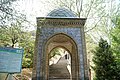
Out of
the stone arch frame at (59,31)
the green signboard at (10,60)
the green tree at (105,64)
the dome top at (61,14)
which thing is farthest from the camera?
the dome top at (61,14)

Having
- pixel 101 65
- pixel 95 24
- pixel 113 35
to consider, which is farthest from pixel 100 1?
pixel 101 65

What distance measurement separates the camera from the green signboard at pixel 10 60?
5.24 metres

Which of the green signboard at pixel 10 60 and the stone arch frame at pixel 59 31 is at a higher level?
the stone arch frame at pixel 59 31

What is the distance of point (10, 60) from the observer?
5352 mm

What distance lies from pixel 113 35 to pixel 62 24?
4.19 m

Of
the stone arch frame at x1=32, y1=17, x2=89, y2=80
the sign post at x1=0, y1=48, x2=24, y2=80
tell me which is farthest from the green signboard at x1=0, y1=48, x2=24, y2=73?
the stone arch frame at x1=32, y1=17, x2=89, y2=80

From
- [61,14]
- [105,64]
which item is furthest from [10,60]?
[61,14]

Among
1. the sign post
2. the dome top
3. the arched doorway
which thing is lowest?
the sign post

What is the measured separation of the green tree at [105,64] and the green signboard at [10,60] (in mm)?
7338

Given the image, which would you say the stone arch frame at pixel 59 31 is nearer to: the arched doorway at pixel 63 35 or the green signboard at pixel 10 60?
the arched doorway at pixel 63 35

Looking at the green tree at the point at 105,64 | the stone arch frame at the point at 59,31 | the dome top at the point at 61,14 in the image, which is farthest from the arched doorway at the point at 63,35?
the green tree at the point at 105,64

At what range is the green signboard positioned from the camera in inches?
206

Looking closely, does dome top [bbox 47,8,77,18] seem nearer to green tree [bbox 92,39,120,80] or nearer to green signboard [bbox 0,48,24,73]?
green tree [bbox 92,39,120,80]

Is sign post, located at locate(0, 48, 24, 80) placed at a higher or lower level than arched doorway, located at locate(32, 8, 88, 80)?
lower
